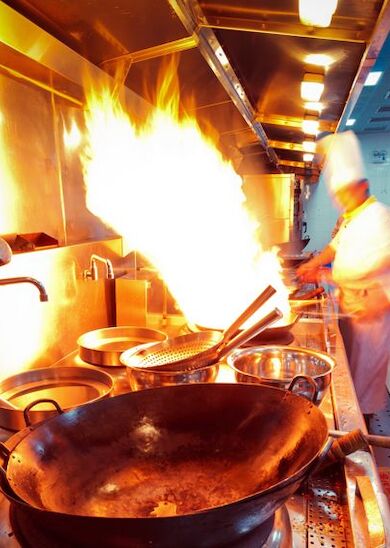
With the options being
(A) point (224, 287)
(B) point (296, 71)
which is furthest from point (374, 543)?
(B) point (296, 71)

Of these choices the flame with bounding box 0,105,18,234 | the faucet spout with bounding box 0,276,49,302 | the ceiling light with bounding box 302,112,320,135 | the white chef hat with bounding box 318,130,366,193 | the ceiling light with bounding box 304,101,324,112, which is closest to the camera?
the faucet spout with bounding box 0,276,49,302

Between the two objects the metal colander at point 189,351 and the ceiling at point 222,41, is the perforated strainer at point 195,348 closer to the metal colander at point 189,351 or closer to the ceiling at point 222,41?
the metal colander at point 189,351

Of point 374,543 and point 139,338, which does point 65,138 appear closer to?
point 139,338

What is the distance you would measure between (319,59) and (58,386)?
1893 mm

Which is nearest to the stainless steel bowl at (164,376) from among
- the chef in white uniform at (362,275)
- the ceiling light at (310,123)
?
the chef in white uniform at (362,275)

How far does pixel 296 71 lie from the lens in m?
2.29

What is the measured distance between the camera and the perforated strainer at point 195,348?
50.4 inches

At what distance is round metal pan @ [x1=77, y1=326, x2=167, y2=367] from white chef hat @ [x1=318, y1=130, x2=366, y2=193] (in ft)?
6.97

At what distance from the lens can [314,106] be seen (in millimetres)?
2992

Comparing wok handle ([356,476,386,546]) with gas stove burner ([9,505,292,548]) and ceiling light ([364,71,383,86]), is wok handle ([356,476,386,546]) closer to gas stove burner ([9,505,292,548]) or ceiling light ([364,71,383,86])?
gas stove burner ([9,505,292,548])

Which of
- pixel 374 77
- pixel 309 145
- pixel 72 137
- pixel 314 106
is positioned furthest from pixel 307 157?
pixel 72 137

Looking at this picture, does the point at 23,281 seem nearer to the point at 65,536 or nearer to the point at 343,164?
the point at 65,536

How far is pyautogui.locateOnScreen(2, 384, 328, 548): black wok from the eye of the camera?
0.61m

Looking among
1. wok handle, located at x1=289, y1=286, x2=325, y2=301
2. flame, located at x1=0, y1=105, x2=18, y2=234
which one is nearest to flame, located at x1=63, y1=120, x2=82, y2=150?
flame, located at x1=0, y1=105, x2=18, y2=234
